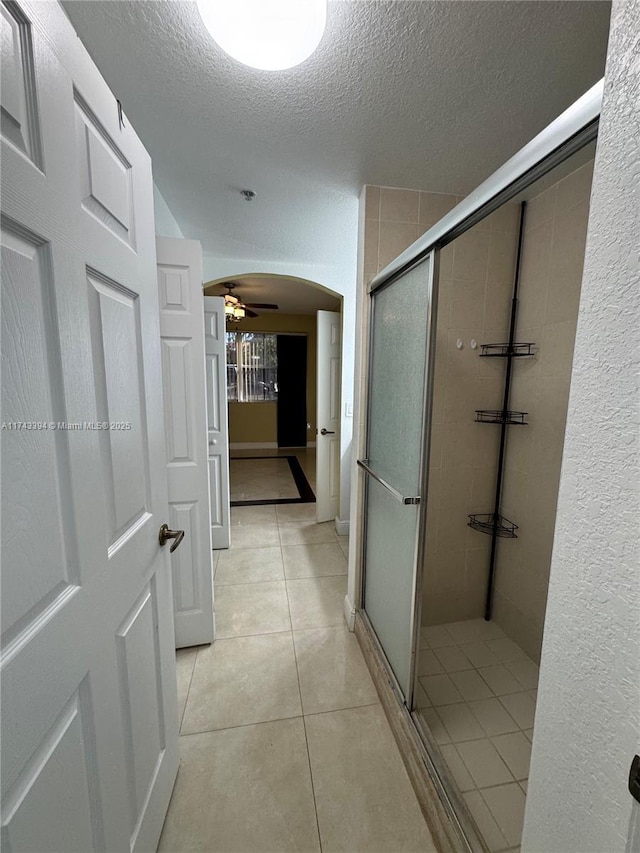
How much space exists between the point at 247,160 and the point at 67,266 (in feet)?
4.30

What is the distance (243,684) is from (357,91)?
2.45m

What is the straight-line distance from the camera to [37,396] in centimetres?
55

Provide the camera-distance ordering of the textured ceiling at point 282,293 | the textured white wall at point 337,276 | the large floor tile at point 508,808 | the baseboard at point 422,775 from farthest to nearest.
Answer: the textured ceiling at point 282,293 → the textured white wall at point 337,276 → the large floor tile at point 508,808 → the baseboard at point 422,775

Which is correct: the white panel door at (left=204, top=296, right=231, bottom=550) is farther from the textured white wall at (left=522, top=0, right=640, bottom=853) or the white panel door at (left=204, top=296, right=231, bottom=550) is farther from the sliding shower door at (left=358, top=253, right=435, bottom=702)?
the textured white wall at (left=522, top=0, right=640, bottom=853)

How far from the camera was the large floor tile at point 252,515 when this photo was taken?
3512 millimetres

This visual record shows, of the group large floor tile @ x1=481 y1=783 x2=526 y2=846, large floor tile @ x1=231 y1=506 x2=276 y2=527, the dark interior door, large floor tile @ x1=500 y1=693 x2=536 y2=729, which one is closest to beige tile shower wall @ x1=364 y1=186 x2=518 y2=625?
large floor tile @ x1=500 y1=693 x2=536 y2=729

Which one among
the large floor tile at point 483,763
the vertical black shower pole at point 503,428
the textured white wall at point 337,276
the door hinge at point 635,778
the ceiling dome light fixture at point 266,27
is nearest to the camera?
the door hinge at point 635,778

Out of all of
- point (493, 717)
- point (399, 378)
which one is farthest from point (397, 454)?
point (493, 717)

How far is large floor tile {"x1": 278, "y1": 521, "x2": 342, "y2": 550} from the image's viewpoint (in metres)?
3.12

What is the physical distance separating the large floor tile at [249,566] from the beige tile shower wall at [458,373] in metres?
1.14

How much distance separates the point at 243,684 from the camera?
1663 mm

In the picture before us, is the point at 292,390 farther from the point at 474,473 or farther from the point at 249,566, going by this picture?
the point at 474,473

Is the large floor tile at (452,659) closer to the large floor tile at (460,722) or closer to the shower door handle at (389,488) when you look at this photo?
the large floor tile at (460,722)

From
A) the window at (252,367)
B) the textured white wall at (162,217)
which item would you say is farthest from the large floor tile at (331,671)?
the window at (252,367)
